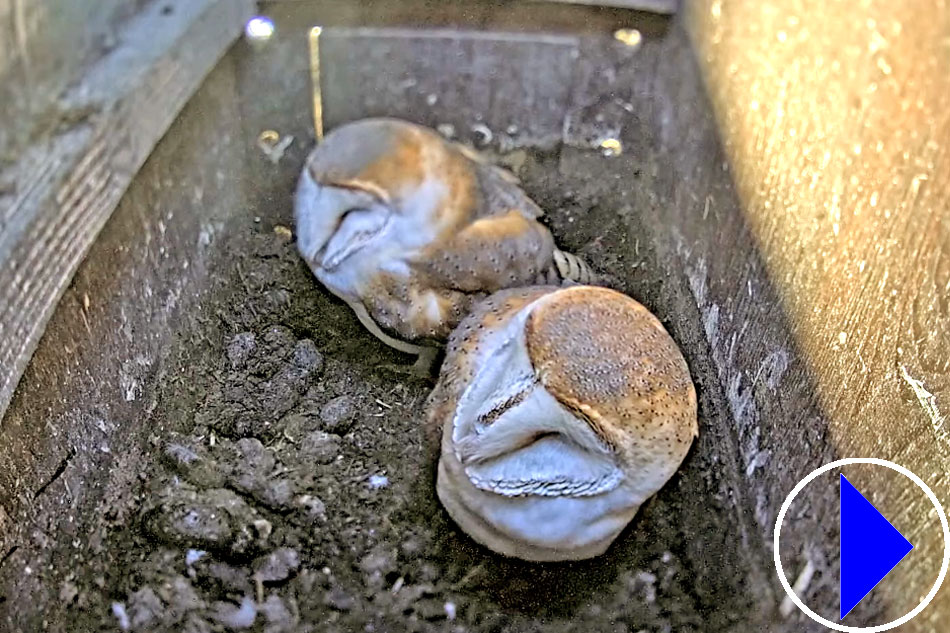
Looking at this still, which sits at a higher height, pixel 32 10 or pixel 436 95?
pixel 32 10

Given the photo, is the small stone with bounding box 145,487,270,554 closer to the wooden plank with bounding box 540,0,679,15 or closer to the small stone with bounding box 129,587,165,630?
the small stone with bounding box 129,587,165,630

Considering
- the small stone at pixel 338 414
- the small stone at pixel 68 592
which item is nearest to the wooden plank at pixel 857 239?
the small stone at pixel 338 414

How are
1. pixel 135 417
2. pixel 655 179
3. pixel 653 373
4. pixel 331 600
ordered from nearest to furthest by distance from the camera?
pixel 653 373
pixel 331 600
pixel 135 417
pixel 655 179

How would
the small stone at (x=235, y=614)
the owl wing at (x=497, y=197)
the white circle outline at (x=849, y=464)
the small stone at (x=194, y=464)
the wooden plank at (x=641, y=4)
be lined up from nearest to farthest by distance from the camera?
the white circle outline at (x=849, y=464) < the small stone at (x=235, y=614) < the small stone at (x=194, y=464) < the owl wing at (x=497, y=197) < the wooden plank at (x=641, y=4)

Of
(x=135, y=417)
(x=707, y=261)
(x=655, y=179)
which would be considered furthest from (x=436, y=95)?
(x=135, y=417)

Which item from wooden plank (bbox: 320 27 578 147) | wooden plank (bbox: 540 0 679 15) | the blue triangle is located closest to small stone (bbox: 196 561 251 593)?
the blue triangle

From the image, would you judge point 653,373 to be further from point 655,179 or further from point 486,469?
point 655,179

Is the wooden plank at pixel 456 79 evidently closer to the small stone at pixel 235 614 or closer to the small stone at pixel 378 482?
the small stone at pixel 378 482

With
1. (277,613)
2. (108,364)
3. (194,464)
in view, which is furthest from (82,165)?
(277,613)
